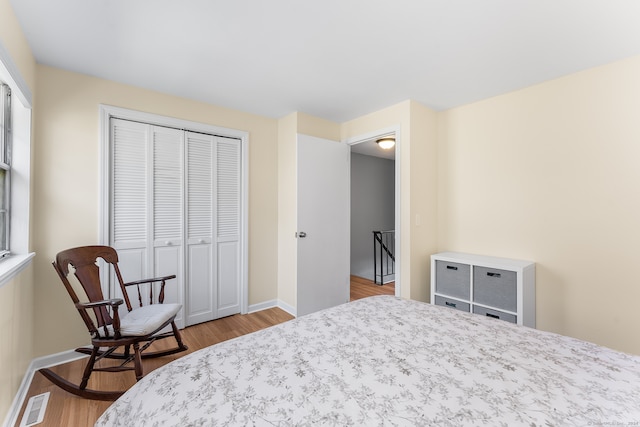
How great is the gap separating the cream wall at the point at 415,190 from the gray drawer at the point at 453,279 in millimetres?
215

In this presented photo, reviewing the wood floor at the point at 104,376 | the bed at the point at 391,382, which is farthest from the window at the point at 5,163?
the bed at the point at 391,382

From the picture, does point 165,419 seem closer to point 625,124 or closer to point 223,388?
point 223,388

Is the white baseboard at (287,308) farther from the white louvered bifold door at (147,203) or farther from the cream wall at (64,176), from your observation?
the cream wall at (64,176)

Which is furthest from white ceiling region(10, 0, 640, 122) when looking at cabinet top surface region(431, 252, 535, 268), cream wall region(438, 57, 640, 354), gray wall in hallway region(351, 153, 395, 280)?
gray wall in hallway region(351, 153, 395, 280)

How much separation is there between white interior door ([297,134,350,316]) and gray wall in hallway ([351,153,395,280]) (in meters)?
1.92

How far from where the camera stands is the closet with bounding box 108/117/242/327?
99.5 inches

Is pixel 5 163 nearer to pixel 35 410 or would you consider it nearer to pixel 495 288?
pixel 35 410

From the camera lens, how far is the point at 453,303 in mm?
2666

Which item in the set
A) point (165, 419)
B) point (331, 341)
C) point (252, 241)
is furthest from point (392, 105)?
point (165, 419)

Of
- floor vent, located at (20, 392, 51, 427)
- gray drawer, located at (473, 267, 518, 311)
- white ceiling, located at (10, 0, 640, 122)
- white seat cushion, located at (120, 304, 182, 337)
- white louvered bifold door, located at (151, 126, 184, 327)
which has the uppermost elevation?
white ceiling, located at (10, 0, 640, 122)

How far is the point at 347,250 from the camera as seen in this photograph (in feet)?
11.5

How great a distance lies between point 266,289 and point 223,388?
2547 mm

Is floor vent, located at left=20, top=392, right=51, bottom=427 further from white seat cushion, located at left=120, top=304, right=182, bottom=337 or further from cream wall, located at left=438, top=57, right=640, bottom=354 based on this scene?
cream wall, located at left=438, top=57, right=640, bottom=354

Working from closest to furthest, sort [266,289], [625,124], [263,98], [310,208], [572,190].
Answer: [625,124] < [572,190] < [263,98] < [310,208] < [266,289]
